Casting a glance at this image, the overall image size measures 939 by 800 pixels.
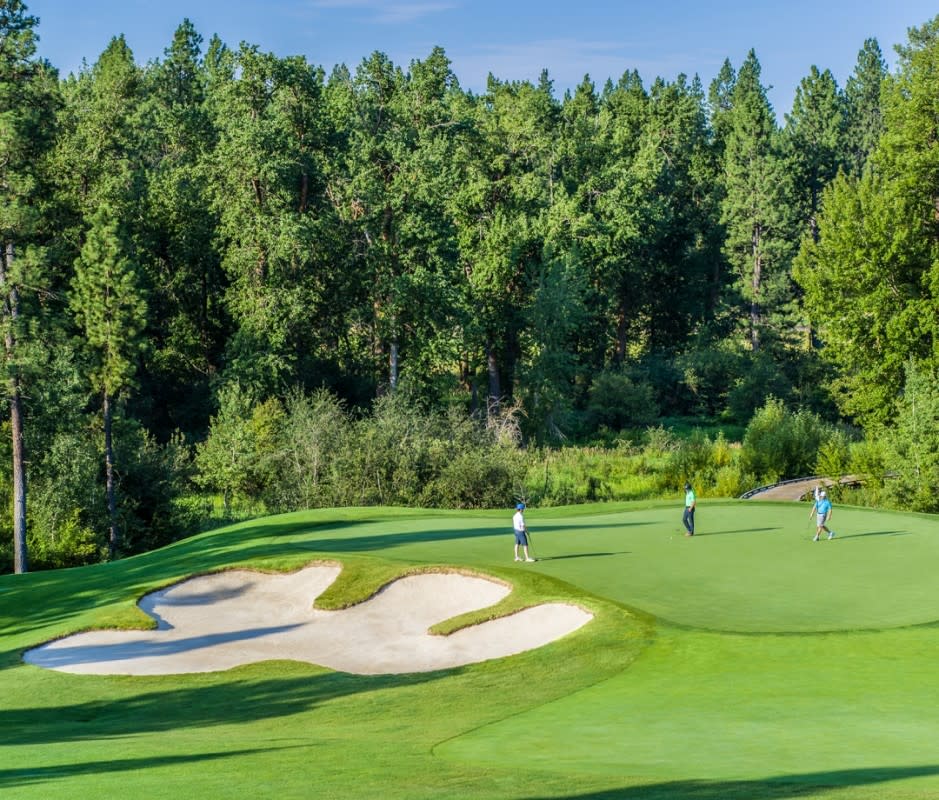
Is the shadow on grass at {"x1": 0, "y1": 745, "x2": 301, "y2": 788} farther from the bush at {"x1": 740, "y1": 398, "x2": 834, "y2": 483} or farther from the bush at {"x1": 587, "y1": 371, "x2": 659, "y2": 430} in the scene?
the bush at {"x1": 587, "y1": 371, "x2": 659, "y2": 430}

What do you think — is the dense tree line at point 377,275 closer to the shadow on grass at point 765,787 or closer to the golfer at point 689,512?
the golfer at point 689,512

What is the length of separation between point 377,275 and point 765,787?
59582mm

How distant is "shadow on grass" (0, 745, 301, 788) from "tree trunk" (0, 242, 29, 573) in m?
33.6

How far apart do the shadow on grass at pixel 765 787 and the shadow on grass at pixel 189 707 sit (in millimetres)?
8215

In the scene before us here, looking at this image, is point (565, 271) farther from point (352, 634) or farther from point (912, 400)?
point (352, 634)

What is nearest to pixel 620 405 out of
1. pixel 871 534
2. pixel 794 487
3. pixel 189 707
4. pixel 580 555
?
pixel 794 487

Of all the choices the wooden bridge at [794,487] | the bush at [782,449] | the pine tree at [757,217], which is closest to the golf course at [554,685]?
the wooden bridge at [794,487]

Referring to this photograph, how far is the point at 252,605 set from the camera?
26.0 meters

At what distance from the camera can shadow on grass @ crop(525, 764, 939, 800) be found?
11047mm

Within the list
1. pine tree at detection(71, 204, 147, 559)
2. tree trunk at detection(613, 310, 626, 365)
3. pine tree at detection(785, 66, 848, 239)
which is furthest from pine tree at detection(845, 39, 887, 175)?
pine tree at detection(71, 204, 147, 559)

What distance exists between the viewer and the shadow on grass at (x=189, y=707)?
1736 centimetres

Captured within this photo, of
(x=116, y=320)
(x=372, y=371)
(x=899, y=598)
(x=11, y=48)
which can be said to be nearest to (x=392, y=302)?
(x=372, y=371)

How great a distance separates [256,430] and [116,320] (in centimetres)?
1048

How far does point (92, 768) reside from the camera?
13.3 metres
